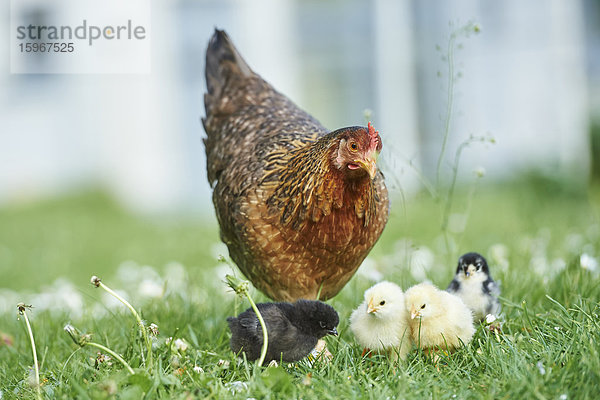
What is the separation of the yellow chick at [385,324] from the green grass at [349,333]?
0.07 m

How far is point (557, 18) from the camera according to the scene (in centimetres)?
1001

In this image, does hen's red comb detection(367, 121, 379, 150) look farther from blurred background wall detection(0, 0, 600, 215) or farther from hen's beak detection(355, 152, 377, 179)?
blurred background wall detection(0, 0, 600, 215)

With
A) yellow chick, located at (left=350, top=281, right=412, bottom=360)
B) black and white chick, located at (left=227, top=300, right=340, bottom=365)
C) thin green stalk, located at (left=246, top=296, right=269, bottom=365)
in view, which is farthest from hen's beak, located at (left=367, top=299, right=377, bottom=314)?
thin green stalk, located at (left=246, top=296, right=269, bottom=365)

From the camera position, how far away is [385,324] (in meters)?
2.66

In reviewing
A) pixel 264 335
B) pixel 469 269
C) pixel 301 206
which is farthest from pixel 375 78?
Answer: pixel 264 335

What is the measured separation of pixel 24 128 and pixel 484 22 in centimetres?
850

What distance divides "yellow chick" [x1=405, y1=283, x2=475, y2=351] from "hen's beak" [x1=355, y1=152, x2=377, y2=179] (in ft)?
1.91

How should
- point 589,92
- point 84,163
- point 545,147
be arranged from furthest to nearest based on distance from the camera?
point 84,163 < point 589,92 < point 545,147

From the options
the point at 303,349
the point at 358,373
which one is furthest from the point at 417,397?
the point at 303,349

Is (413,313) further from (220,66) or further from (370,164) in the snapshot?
(220,66)

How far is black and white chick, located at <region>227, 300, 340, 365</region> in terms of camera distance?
258 centimetres

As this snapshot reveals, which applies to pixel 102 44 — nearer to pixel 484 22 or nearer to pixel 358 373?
pixel 484 22

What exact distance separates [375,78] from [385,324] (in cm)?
800

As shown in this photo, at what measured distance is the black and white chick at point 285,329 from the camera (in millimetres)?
2578
